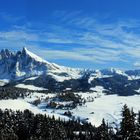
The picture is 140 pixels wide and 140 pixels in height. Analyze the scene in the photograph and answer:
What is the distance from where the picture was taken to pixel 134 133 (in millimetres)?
73812

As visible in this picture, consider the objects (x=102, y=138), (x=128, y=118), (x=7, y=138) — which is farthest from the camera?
(x=7, y=138)

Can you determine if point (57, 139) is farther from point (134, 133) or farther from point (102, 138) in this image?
point (134, 133)

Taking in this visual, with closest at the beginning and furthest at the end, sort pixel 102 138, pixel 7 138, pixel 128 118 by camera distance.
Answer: pixel 128 118 → pixel 102 138 → pixel 7 138

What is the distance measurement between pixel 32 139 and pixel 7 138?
38.6 ft

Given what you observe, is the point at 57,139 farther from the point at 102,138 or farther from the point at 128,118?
the point at 128,118

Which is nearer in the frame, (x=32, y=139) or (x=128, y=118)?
(x=128, y=118)

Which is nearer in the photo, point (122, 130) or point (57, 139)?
point (122, 130)

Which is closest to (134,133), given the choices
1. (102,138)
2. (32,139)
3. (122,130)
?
(122,130)

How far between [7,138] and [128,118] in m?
123

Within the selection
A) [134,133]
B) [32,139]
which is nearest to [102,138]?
[134,133]

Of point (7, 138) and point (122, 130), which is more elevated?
point (122, 130)

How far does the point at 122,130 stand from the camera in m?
73.8

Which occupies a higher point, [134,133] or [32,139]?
[134,133]

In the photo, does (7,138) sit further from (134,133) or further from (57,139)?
(134,133)
